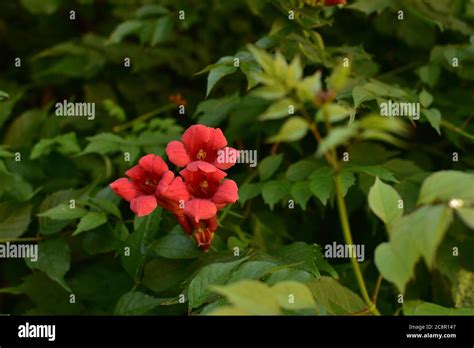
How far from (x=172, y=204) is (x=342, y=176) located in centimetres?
42

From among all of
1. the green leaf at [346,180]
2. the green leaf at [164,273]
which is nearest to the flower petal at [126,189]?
the green leaf at [164,273]

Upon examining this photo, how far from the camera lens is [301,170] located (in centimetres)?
185

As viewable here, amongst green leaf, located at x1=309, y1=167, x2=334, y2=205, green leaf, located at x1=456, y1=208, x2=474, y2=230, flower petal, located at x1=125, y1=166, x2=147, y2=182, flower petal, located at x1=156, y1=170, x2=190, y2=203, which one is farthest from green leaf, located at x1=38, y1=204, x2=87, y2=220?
green leaf, located at x1=456, y1=208, x2=474, y2=230

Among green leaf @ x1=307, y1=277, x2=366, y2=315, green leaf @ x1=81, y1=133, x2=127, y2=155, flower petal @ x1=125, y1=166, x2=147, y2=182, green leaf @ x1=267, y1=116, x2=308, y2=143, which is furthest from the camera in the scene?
green leaf @ x1=81, y1=133, x2=127, y2=155

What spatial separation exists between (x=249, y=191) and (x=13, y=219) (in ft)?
2.09

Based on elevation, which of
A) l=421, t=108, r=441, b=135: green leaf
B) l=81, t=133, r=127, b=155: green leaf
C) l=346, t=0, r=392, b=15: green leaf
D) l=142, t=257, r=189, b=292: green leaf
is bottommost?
l=142, t=257, r=189, b=292: green leaf

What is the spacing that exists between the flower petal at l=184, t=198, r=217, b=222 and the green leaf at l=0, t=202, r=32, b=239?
0.62 meters

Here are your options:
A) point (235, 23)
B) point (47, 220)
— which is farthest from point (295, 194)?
point (235, 23)

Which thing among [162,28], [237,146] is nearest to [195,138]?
[237,146]

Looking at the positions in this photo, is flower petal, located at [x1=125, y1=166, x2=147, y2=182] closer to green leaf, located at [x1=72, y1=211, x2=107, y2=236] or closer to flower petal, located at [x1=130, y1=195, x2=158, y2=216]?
flower petal, located at [x1=130, y1=195, x2=158, y2=216]

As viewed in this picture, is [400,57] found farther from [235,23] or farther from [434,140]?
[235,23]

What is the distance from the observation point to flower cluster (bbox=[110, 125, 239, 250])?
4.72 feet

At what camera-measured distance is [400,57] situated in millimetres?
2447

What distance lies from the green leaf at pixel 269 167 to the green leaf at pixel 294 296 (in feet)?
2.92
